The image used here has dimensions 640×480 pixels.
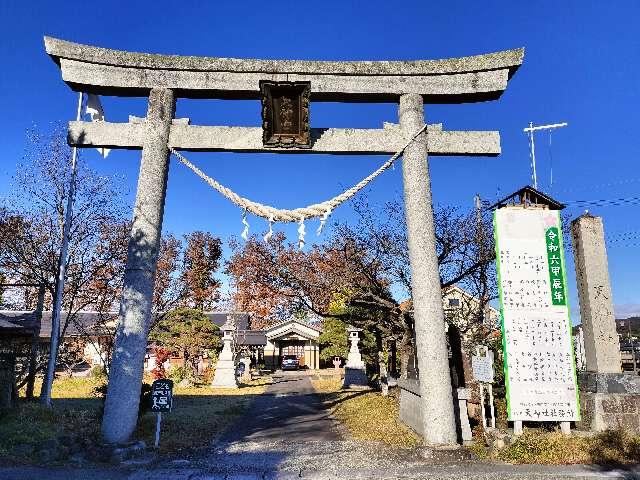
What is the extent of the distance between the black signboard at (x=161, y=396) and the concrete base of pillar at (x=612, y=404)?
23.9 feet

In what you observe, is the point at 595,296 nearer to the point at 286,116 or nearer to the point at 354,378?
the point at 286,116

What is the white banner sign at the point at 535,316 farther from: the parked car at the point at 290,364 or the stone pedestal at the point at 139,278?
the parked car at the point at 290,364

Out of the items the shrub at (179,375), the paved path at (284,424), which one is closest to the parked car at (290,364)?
the shrub at (179,375)

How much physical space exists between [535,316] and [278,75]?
21.2ft

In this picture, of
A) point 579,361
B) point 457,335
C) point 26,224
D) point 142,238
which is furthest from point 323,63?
point 579,361

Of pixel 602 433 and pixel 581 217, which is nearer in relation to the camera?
pixel 602 433

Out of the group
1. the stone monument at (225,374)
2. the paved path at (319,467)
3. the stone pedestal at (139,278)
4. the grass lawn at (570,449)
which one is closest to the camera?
the paved path at (319,467)

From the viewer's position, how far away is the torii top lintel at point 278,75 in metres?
8.27

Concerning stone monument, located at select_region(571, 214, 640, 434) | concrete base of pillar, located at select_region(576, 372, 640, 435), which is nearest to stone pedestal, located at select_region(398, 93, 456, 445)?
concrete base of pillar, located at select_region(576, 372, 640, 435)

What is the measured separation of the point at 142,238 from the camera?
25.8 ft

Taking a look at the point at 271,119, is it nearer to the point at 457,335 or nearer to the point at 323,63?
the point at 323,63

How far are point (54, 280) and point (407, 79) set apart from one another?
515 inches

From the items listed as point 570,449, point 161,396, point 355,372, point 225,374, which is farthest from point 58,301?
point 355,372

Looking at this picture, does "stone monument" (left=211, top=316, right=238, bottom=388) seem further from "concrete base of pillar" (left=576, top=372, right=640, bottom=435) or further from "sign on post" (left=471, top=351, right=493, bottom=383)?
"concrete base of pillar" (left=576, top=372, right=640, bottom=435)
